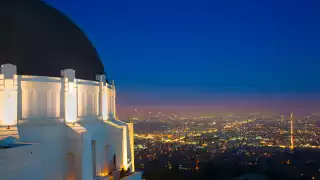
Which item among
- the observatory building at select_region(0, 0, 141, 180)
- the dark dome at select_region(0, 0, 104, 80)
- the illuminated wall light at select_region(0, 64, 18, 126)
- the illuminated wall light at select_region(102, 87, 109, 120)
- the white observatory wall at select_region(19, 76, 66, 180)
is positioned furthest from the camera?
the illuminated wall light at select_region(102, 87, 109, 120)

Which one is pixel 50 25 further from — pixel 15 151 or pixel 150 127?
pixel 150 127

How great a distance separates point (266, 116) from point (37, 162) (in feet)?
184

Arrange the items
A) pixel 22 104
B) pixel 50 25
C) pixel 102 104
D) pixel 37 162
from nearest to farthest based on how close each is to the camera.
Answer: pixel 37 162 < pixel 22 104 < pixel 50 25 < pixel 102 104

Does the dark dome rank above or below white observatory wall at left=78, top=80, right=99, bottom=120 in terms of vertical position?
above

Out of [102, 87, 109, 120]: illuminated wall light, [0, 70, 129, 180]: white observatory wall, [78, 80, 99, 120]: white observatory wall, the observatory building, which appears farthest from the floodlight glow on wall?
[102, 87, 109, 120]: illuminated wall light

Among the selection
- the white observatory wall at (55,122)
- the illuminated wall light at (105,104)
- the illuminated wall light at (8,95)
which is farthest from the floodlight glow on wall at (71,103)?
the illuminated wall light at (105,104)

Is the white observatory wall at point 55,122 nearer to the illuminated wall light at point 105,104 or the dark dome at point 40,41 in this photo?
the dark dome at point 40,41

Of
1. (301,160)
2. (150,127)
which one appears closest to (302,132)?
(301,160)

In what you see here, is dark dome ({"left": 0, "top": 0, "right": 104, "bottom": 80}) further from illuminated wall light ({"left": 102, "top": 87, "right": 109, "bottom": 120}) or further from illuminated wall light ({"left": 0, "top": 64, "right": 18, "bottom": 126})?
illuminated wall light ({"left": 102, "top": 87, "right": 109, "bottom": 120})

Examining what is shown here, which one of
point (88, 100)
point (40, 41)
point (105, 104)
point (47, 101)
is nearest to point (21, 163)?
point (47, 101)

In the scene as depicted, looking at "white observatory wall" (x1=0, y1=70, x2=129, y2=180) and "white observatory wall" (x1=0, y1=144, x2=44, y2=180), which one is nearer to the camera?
"white observatory wall" (x1=0, y1=144, x2=44, y2=180)

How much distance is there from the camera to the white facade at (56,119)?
476 inches

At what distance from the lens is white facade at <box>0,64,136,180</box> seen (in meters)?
12.1

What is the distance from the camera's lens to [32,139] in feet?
41.4
